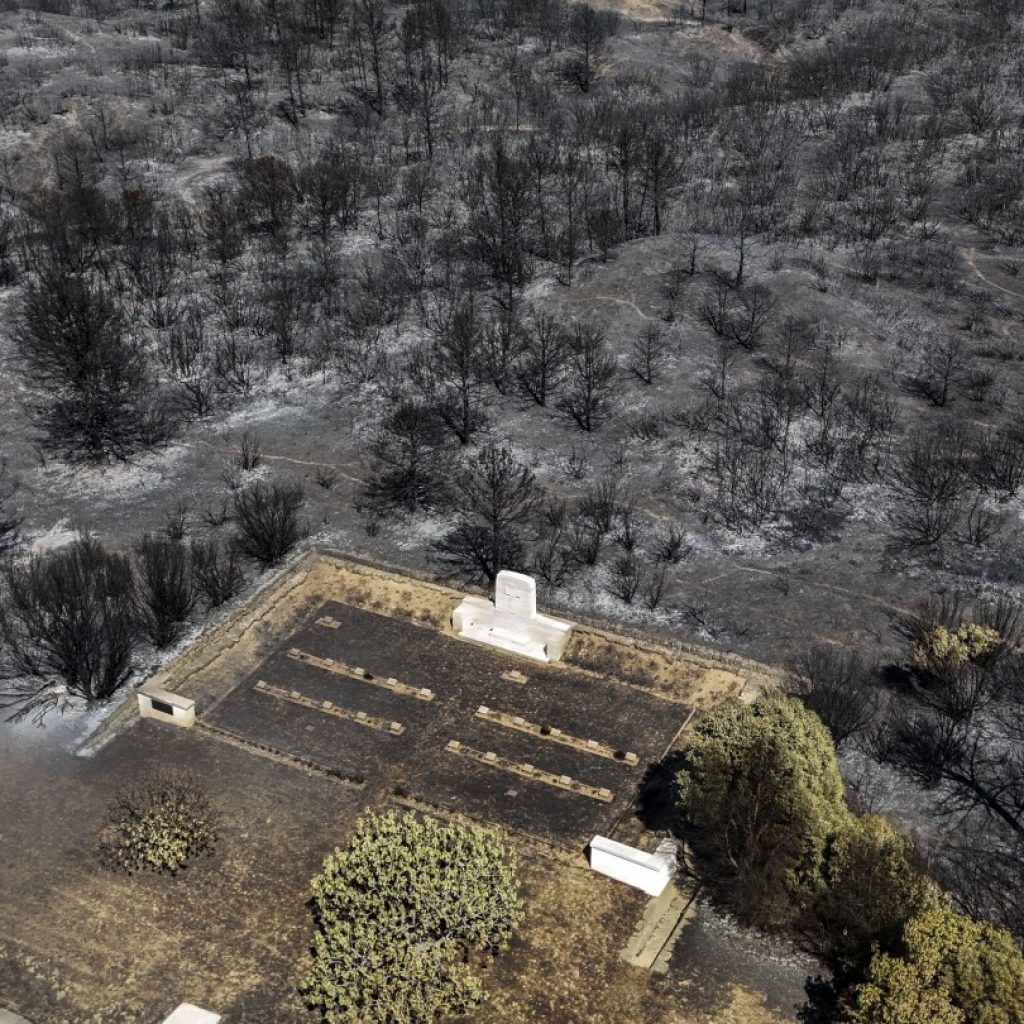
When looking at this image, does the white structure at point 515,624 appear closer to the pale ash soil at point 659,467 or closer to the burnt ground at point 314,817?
the burnt ground at point 314,817

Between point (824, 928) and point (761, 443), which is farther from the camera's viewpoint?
point (761, 443)

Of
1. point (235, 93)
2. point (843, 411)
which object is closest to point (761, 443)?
point (843, 411)

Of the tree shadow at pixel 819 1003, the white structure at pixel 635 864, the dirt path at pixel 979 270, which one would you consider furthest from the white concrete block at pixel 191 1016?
the dirt path at pixel 979 270

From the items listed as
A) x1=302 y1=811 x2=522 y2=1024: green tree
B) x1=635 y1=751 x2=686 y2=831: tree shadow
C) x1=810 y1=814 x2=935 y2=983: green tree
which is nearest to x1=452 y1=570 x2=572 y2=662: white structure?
x1=635 y1=751 x2=686 y2=831: tree shadow

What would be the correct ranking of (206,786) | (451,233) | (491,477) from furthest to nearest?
(451,233) < (491,477) < (206,786)

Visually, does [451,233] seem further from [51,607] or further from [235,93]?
[51,607]

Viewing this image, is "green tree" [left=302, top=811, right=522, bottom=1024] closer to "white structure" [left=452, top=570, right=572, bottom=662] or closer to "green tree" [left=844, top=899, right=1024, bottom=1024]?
"green tree" [left=844, top=899, right=1024, bottom=1024]
